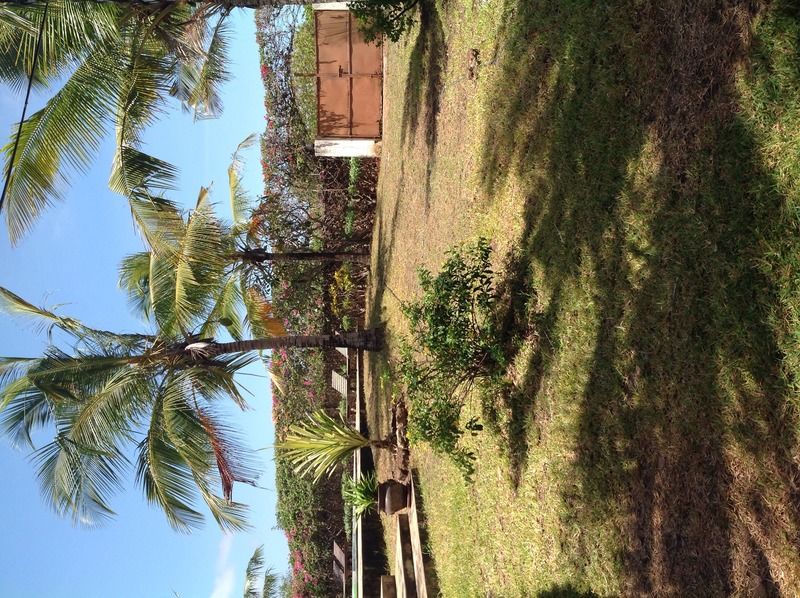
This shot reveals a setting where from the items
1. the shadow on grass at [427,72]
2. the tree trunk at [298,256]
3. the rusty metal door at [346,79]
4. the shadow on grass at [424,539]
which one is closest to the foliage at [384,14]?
the shadow on grass at [427,72]

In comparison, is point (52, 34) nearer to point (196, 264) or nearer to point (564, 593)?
point (196, 264)

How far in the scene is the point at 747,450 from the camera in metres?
3.48

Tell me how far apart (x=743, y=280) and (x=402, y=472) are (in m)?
6.46

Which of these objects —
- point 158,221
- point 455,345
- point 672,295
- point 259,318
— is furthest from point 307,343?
point 672,295

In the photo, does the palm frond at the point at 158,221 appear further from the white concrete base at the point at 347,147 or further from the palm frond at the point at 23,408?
the white concrete base at the point at 347,147

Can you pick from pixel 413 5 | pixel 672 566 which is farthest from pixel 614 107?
pixel 413 5

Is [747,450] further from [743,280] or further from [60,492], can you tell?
[60,492]

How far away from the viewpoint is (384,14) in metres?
10.7

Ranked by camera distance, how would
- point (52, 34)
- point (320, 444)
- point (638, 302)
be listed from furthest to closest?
point (320, 444), point (52, 34), point (638, 302)

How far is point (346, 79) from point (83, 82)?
7.22 metres

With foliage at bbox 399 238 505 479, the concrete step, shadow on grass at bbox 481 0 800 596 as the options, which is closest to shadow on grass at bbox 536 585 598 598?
shadow on grass at bbox 481 0 800 596

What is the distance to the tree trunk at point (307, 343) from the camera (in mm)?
8938

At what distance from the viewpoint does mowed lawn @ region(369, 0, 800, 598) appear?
3500mm

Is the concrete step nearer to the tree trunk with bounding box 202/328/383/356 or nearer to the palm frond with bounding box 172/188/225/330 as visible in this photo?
the tree trunk with bounding box 202/328/383/356
